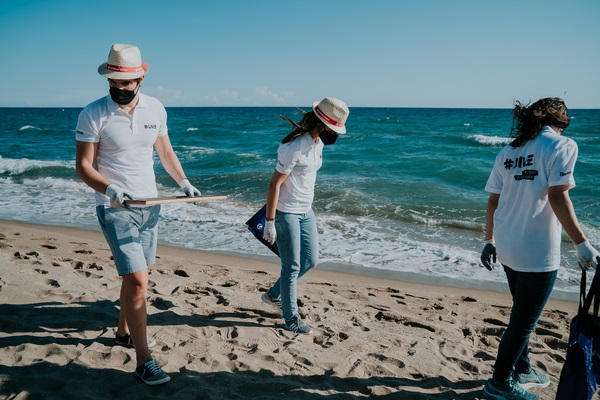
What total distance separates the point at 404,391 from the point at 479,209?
25.7 ft

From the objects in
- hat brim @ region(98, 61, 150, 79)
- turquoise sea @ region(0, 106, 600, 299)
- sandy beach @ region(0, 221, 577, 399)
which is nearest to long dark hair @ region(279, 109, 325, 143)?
turquoise sea @ region(0, 106, 600, 299)

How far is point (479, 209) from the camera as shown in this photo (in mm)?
10117

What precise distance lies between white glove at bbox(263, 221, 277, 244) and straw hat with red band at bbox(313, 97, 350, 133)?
2.85ft

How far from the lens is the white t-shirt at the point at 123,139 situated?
276 centimetres

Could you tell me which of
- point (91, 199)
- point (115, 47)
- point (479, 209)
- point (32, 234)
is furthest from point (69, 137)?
point (115, 47)

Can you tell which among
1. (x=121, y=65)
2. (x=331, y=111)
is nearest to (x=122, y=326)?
(x=121, y=65)

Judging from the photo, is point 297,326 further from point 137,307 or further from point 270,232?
point 137,307

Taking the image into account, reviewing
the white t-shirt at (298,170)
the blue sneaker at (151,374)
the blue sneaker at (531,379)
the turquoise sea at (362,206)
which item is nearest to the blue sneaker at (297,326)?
the white t-shirt at (298,170)

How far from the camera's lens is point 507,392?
2.89 metres

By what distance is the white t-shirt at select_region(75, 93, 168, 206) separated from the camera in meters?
2.76

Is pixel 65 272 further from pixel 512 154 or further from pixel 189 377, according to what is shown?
pixel 512 154

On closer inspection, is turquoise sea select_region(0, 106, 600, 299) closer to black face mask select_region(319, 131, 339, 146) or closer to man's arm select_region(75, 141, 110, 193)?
black face mask select_region(319, 131, 339, 146)

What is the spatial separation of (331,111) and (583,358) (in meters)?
2.21

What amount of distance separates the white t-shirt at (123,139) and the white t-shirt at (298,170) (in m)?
0.94
